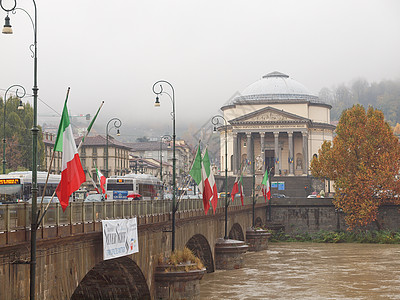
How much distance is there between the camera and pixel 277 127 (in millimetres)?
144000

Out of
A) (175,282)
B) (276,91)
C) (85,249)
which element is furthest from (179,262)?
(276,91)

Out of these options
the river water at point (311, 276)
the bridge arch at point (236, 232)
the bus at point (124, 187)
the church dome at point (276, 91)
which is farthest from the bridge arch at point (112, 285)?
the church dome at point (276, 91)

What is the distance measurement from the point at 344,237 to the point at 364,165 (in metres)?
8.65

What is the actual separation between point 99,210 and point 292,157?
11927 centimetres

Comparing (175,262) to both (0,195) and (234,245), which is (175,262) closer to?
(0,195)

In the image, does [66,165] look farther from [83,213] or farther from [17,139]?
[17,139]

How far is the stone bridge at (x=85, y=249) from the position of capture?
1889 cm

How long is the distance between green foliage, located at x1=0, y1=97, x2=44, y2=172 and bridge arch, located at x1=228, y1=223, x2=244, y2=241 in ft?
97.3

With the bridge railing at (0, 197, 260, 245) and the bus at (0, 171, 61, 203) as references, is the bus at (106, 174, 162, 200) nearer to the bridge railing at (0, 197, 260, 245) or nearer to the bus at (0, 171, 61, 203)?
the bus at (0, 171, 61, 203)

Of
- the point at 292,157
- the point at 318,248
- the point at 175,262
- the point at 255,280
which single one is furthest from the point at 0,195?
the point at 292,157

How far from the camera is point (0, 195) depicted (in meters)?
43.2

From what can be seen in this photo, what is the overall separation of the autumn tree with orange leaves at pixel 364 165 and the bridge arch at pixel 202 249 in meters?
37.0

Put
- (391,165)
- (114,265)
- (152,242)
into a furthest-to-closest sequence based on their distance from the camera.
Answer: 1. (391,165)
2. (152,242)
3. (114,265)

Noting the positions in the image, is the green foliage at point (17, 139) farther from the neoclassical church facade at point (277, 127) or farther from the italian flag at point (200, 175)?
the neoclassical church facade at point (277, 127)
